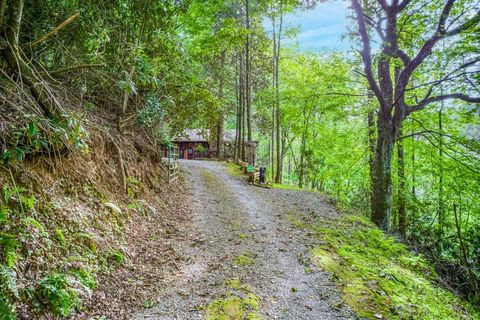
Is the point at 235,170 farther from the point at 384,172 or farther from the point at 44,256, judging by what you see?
the point at 44,256

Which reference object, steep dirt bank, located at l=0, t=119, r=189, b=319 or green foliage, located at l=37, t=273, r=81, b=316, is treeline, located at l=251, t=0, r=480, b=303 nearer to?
steep dirt bank, located at l=0, t=119, r=189, b=319

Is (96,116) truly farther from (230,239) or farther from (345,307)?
(345,307)

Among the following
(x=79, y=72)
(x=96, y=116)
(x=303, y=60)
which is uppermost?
(x=303, y=60)

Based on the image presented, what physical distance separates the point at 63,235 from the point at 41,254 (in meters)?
0.46

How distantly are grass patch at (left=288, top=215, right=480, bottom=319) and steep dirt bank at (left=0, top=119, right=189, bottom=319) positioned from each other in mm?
2873

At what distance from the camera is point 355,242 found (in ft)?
19.6

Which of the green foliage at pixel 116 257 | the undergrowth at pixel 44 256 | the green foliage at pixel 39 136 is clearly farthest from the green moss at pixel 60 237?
the green foliage at pixel 39 136

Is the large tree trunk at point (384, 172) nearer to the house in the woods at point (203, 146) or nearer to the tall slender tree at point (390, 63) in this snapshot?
the tall slender tree at point (390, 63)

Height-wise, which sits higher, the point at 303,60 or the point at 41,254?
the point at 303,60

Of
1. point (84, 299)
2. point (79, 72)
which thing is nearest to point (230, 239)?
point (84, 299)

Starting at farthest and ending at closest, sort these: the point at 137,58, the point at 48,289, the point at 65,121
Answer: the point at 137,58
the point at 65,121
the point at 48,289

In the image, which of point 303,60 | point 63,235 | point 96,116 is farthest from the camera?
point 303,60

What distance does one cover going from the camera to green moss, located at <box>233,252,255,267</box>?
4.63 metres

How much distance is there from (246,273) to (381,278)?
2.28 m
